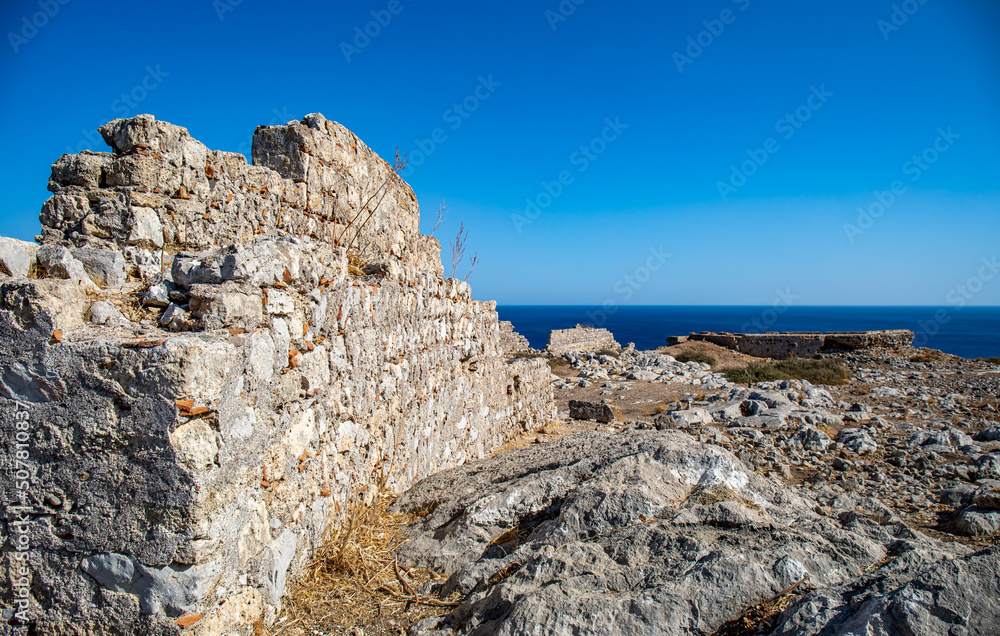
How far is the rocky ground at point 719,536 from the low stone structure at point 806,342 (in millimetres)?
20855

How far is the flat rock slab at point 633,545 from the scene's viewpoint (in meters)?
2.32

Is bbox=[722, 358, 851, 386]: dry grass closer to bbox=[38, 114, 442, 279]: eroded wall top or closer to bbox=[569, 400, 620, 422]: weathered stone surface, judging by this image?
bbox=[569, 400, 620, 422]: weathered stone surface

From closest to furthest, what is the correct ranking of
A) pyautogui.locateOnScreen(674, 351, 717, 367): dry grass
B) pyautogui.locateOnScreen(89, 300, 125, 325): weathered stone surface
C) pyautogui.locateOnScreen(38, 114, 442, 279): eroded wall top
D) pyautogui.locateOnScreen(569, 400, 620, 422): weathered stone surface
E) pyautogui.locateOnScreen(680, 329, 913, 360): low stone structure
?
pyautogui.locateOnScreen(89, 300, 125, 325): weathered stone surface → pyautogui.locateOnScreen(38, 114, 442, 279): eroded wall top → pyautogui.locateOnScreen(569, 400, 620, 422): weathered stone surface → pyautogui.locateOnScreen(674, 351, 717, 367): dry grass → pyautogui.locateOnScreen(680, 329, 913, 360): low stone structure

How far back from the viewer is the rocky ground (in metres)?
1.99

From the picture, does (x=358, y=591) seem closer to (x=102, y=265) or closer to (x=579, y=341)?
(x=102, y=265)

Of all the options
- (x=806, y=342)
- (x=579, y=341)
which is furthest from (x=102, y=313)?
Answer: (x=806, y=342)

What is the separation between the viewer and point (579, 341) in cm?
2866

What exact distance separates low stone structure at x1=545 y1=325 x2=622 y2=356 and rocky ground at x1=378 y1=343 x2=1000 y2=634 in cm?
1947

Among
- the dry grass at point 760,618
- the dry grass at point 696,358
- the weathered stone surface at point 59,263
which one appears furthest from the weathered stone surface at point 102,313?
the dry grass at point 696,358

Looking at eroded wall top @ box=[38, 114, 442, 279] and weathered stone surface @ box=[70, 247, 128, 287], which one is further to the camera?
eroded wall top @ box=[38, 114, 442, 279]

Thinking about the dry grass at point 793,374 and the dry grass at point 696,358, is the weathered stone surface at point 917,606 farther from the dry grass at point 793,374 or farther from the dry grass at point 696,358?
the dry grass at point 696,358

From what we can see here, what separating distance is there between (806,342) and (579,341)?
38.9 ft

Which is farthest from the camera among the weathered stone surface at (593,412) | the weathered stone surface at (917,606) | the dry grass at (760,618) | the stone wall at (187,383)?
the weathered stone surface at (593,412)

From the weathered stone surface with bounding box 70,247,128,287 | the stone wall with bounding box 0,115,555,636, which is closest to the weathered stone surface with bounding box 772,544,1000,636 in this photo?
the stone wall with bounding box 0,115,555,636
